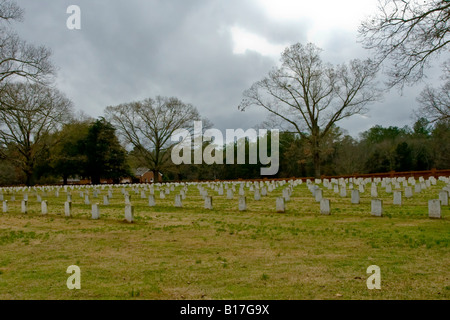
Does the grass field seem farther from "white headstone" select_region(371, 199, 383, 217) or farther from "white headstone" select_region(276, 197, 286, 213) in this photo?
"white headstone" select_region(276, 197, 286, 213)

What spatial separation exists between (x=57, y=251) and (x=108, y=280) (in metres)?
2.68

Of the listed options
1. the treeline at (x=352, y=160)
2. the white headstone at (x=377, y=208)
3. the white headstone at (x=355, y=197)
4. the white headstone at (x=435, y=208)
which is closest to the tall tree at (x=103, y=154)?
the treeline at (x=352, y=160)

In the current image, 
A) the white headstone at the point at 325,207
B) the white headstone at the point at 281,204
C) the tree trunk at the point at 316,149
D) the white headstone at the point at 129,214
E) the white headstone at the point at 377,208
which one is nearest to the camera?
the white headstone at the point at 377,208

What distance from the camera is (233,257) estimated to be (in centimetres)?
627

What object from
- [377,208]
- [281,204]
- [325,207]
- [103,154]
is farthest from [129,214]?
[103,154]

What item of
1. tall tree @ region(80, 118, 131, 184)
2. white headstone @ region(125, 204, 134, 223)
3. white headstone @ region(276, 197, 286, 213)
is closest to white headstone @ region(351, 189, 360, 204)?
white headstone @ region(276, 197, 286, 213)

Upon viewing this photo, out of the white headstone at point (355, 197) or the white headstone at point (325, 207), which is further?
the white headstone at point (355, 197)

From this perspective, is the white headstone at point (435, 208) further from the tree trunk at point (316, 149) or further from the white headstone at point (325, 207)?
the tree trunk at point (316, 149)

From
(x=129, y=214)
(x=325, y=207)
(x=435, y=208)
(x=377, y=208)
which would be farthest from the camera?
(x=325, y=207)

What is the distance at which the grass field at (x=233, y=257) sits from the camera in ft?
14.8

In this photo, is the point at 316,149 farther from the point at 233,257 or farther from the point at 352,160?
the point at 233,257

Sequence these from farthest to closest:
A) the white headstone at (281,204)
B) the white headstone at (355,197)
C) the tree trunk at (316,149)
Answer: the tree trunk at (316,149) → the white headstone at (355,197) → the white headstone at (281,204)

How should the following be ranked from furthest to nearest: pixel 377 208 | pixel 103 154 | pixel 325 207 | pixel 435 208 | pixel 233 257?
pixel 103 154, pixel 325 207, pixel 377 208, pixel 435 208, pixel 233 257
